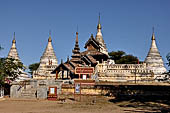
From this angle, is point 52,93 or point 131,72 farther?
point 131,72

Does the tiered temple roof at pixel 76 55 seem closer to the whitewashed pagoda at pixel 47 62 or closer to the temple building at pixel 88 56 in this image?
the temple building at pixel 88 56

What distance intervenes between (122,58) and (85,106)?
50230 millimetres

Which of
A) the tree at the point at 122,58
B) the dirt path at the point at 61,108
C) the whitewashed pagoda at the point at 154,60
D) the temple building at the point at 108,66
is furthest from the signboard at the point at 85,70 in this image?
the tree at the point at 122,58

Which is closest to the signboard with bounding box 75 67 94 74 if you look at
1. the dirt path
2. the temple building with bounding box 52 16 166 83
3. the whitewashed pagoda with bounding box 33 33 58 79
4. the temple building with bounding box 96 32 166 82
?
the dirt path

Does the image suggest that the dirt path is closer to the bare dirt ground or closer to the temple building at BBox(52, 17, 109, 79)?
Result: the bare dirt ground

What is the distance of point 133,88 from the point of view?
85.3ft

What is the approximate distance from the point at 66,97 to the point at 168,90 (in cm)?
877

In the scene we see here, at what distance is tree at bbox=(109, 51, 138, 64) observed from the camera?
224 feet

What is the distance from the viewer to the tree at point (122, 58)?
68312mm

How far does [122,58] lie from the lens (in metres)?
70.0

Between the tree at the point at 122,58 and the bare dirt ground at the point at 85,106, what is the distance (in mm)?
42796

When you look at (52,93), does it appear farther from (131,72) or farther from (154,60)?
(154,60)

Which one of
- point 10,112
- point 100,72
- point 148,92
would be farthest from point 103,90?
point 100,72

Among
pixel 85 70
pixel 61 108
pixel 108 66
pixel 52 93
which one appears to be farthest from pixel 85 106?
pixel 108 66
